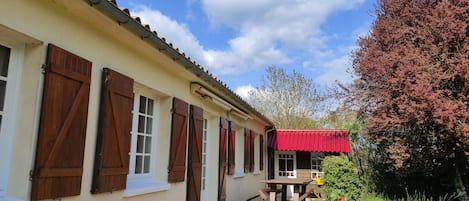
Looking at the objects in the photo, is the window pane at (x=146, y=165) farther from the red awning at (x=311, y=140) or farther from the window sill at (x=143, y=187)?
the red awning at (x=311, y=140)

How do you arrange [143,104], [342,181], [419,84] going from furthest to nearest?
[342,181] → [419,84] → [143,104]

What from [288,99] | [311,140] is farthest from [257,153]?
[288,99]

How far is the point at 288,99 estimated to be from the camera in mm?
24609

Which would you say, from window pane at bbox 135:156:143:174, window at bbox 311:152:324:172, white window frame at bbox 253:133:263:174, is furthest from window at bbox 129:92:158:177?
window at bbox 311:152:324:172

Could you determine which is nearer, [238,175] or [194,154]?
[194,154]

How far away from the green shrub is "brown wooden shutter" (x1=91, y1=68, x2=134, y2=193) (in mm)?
7792

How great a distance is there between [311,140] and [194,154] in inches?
438

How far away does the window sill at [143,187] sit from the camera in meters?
5.00

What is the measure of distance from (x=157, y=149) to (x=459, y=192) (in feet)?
30.7

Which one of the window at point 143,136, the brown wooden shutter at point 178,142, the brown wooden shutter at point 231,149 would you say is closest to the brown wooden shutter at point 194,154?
the brown wooden shutter at point 178,142

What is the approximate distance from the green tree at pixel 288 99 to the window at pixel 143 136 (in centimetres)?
1865

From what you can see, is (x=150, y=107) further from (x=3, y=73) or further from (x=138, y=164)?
(x=3, y=73)

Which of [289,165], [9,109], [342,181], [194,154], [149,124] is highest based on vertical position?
[149,124]

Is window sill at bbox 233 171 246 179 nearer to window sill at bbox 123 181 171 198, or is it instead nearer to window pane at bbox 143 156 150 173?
window sill at bbox 123 181 171 198
